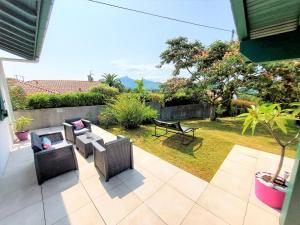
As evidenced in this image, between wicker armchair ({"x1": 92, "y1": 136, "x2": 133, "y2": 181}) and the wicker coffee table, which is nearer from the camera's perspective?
wicker armchair ({"x1": 92, "y1": 136, "x2": 133, "y2": 181})

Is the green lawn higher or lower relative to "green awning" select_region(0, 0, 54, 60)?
lower

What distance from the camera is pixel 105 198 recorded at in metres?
2.50

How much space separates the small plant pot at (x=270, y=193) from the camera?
220cm

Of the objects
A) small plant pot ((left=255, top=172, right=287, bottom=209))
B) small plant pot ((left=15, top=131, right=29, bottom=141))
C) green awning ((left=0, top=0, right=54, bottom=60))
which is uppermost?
green awning ((left=0, top=0, right=54, bottom=60))

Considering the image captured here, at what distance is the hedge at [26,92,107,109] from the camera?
23.7ft

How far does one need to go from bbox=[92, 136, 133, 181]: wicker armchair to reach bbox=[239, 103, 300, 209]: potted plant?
8.15 feet

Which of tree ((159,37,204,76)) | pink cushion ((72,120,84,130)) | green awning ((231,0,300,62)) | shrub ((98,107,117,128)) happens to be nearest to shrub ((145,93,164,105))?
tree ((159,37,204,76))

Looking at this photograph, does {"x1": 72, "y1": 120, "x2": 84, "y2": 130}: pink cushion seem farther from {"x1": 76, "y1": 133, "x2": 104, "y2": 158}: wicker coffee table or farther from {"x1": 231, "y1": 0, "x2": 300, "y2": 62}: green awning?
{"x1": 231, "y1": 0, "x2": 300, "y2": 62}: green awning

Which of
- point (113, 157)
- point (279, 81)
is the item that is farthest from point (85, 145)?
point (279, 81)

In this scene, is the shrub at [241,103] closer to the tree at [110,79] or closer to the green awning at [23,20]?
the tree at [110,79]

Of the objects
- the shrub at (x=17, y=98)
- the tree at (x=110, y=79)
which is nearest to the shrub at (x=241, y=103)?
the tree at (x=110, y=79)

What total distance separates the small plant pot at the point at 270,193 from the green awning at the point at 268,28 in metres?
2.21

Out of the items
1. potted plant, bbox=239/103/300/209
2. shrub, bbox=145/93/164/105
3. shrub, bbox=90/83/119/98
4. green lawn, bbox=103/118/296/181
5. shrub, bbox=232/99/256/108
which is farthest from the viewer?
shrub, bbox=232/99/256/108

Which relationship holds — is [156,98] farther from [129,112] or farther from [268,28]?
[268,28]
